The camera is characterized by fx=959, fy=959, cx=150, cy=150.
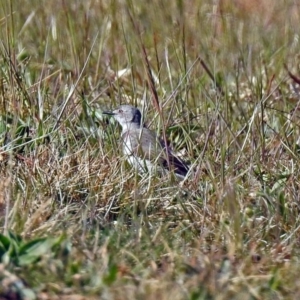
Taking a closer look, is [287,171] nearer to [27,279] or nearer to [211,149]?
[211,149]

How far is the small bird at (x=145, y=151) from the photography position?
5.17 meters

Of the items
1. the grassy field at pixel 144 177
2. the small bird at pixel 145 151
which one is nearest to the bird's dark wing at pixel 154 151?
the small bird at pixel 145 151

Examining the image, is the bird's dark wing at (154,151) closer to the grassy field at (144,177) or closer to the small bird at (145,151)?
the small bird at (145,151)

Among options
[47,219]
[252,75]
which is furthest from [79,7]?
[47,219]

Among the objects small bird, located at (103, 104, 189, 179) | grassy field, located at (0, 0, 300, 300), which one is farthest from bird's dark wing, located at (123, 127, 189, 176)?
grassy field, located at (0, 0, 300, 300)

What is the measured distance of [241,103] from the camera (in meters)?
6.29

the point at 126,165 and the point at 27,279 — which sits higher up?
the point at 27,279

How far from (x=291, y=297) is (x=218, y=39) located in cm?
362

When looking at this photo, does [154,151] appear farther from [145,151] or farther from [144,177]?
[144,177]

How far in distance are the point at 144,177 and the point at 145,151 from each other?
1.45ft

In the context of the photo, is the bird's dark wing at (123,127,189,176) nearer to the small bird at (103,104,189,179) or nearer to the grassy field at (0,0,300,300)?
the small bird at (103,104,189,179)

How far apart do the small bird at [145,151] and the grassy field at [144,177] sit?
78 mm

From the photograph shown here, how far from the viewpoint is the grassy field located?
3.68m

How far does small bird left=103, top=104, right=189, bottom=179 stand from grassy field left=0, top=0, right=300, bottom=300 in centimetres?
8
